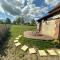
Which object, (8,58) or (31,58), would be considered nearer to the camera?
(31,58)

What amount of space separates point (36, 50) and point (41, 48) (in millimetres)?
415

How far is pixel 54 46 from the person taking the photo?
9.08 meters

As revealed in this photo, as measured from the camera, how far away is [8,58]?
8.98 metres

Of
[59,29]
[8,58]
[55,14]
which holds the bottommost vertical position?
[8,58]

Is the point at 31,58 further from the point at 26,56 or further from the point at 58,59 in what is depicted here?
the point at 58,59

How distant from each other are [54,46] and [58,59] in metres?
1.94

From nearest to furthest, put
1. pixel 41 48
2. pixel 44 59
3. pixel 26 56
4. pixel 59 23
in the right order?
pixel 44 59 < pixel 26 56 < pixel 41 48 < pixel 59 23

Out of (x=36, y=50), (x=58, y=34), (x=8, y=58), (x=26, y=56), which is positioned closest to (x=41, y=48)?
(x=36, y=50)

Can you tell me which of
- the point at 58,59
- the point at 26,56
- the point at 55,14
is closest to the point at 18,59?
the point at 26,56

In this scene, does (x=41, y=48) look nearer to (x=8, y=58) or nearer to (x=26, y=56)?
(x=26, y=56)

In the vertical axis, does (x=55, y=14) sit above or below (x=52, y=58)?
above

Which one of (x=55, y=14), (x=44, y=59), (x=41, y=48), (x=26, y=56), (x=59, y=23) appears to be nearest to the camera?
(x=44, y=59)

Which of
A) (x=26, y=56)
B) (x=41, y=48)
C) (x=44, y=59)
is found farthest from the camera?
(x=41, y=48)

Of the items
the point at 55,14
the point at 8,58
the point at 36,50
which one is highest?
the point at 55,14
